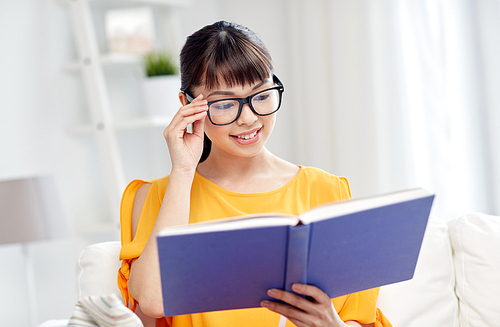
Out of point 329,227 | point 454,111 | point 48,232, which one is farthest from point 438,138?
point 48,232

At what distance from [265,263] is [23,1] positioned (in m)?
1.94

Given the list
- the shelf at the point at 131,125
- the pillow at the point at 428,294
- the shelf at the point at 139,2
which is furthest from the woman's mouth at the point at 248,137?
the shelf at the point at 139,2

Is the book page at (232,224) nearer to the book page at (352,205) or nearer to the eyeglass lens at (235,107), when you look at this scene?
the book page at (352,205)

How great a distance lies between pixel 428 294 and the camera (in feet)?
4.49

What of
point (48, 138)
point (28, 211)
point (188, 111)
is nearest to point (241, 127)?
point (188, 111)

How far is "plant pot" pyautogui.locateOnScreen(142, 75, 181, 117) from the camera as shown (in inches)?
89.9

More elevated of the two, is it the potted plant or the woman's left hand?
the potted plant

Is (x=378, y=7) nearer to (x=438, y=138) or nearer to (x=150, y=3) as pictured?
(x=438, y=138)

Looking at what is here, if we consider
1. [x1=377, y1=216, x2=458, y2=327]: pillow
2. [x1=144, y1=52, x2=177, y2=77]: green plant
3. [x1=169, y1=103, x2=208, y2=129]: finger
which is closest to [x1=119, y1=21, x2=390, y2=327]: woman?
[x1=169, y1=103, x2=208, y2=129]: finger

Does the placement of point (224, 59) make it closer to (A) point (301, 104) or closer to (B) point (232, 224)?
(B) point (232, 224)

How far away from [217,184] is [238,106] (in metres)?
0.27

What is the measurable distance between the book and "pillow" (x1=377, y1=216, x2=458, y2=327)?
481mm

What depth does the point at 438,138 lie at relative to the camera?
2.06 m

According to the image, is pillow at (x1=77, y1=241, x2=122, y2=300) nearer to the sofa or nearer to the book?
the sofa
